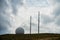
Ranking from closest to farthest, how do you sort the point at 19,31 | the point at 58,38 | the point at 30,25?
the point at 19,31
the point at 58,38
the point at 30,25

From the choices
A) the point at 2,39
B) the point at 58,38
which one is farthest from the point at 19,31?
the point at 58,38

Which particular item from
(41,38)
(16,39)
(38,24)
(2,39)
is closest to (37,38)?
(41,38)

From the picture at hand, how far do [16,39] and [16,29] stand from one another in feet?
8.27

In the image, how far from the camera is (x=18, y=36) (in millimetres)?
28672

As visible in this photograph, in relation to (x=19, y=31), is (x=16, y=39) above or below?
below

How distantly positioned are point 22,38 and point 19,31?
202 cm

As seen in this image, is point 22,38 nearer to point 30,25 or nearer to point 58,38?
point 30,25

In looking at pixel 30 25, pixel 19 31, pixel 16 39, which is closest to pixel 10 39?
pixel 16 39

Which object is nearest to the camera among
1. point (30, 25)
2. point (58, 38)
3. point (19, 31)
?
point (19, 31)

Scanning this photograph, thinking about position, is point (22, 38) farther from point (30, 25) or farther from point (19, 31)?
point (30, 25)

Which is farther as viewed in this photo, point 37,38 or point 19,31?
point 37,38

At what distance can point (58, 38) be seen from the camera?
98.4ft

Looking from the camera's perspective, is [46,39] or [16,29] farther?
[46,39]

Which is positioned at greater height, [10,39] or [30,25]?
[30,25]
